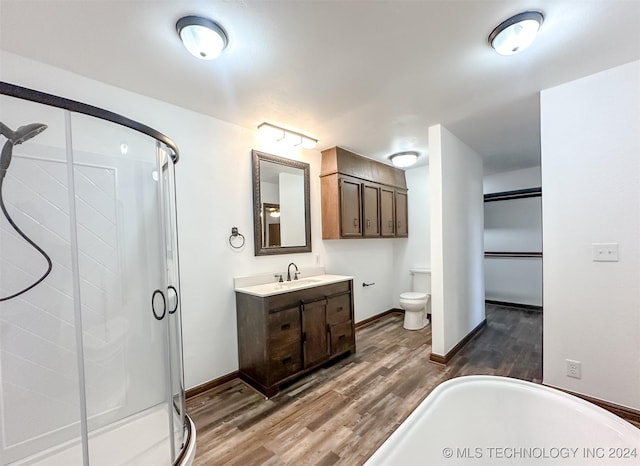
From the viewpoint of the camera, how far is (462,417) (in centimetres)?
145

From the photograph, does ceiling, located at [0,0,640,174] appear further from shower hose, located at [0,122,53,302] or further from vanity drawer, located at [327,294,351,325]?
vanity drawer, located at [327,294,351,325]

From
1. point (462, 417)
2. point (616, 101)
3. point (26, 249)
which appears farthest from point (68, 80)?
point (616, 101)

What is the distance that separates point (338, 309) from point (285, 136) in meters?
1.85

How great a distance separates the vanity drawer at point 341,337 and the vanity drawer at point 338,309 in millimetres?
57

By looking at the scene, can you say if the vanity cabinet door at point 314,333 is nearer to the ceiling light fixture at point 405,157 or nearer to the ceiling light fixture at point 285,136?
the ceiling light fixture at point 285,136

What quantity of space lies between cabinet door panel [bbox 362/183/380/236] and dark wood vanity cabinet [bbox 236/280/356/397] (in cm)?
116

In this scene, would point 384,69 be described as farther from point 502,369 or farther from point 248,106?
point 502,369

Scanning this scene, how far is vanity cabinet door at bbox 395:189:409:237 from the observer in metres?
4.30

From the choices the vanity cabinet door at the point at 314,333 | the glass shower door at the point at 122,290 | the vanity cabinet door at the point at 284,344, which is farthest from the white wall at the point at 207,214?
the vanity cabinet door at the point at 314,333

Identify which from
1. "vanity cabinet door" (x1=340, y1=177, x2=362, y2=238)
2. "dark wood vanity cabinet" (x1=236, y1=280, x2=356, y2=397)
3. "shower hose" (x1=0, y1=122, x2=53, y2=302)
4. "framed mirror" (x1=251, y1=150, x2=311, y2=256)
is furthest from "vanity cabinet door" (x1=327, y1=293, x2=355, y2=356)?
"shower hose" (x1=0, y1=122, x2=53, y2=302)

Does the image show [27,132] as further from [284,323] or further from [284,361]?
[284,361]

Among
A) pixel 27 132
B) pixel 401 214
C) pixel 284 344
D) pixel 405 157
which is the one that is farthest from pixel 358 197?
pixel 27 132

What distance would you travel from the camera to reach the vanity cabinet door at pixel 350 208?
A: 336 cm

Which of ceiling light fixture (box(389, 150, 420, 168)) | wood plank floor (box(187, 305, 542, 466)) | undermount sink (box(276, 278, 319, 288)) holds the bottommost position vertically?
wood plank floor (box(187, 305, 542, 466))
